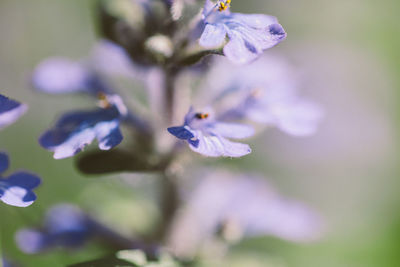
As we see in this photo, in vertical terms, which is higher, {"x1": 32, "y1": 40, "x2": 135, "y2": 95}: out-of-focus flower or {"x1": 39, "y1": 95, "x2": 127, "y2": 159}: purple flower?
{"x1": 32, "y1": 40, "x2": 135, "y2": 95}: out-of-focus flower

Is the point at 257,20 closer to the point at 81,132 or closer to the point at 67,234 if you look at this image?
the point at 81,132

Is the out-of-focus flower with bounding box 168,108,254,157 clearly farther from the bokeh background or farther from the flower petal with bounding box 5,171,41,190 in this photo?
the bokeh background

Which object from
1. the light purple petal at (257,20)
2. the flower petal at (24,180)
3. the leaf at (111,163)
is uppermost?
the light purple petal at (257,20)

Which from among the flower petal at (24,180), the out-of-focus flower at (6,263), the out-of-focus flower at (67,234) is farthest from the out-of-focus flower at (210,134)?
the out-of-focus flower at (6,263)

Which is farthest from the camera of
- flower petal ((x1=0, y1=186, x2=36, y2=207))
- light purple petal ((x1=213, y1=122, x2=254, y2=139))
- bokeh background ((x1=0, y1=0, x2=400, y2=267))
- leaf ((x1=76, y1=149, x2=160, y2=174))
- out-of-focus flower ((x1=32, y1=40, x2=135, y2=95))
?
bokeh background ((x1=0, y1=0, x2=400, y2=267))

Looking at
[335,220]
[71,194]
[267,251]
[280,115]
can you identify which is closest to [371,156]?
[335,220]

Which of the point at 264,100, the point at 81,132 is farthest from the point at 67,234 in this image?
the point at 264,100

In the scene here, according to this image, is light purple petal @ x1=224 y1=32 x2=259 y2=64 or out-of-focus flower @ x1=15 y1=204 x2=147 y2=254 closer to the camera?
light purple petal @ x1=224 y1=32 x2=259 y2=64

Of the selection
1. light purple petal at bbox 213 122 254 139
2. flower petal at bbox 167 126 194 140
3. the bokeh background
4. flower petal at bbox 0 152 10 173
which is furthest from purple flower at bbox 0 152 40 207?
the bokeh background

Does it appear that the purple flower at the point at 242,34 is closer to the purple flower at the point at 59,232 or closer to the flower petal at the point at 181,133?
the flower petal at the point at 181,133
